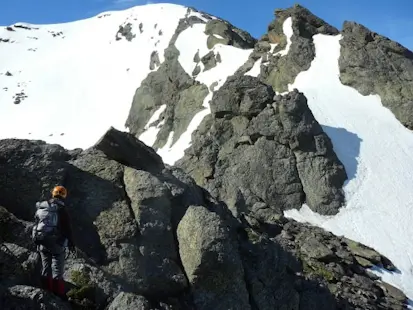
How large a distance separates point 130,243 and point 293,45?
43.6 m

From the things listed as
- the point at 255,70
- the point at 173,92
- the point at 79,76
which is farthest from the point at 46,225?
the point at 79,76

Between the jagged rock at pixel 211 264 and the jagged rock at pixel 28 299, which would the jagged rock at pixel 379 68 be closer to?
the jagged rock at pixel 211 264

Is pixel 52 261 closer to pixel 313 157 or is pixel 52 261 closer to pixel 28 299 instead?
pixel 28 299

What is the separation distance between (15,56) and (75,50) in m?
13.6

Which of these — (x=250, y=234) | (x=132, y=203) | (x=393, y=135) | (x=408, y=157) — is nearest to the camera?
(x=132, y=203)

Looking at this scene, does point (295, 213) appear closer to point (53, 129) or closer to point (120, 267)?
point (120, 267)

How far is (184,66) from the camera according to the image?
229 ft

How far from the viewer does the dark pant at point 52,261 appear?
11.3m

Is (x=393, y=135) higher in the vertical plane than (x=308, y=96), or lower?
lower

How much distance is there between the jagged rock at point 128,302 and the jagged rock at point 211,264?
1.99 m

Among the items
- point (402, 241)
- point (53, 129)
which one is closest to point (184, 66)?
point (53, 129)

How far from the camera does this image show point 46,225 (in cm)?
1130

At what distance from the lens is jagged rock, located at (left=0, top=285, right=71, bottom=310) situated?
1039 centimetres

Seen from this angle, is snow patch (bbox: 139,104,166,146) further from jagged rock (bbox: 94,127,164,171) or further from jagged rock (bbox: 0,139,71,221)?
jagged rock (bbox: 0,139,71,221)
